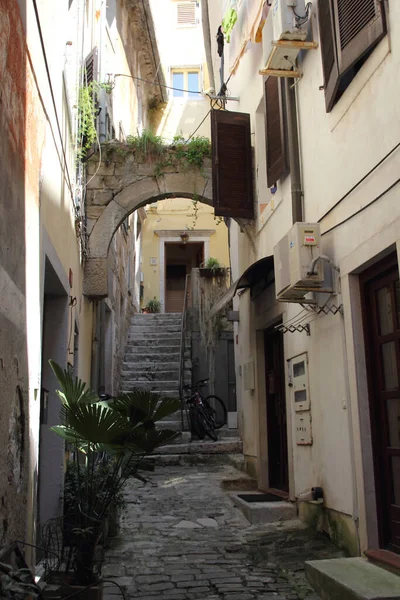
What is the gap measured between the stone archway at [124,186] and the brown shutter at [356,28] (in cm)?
439

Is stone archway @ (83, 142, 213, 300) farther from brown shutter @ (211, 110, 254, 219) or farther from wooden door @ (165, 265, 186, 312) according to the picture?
wooden door @ (165, 265, 186, 312)

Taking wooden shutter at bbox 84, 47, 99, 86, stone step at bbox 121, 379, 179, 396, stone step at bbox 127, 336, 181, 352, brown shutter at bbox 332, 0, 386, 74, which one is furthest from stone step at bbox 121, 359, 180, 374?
brown shutter at bbox 332, 0, 386, 74

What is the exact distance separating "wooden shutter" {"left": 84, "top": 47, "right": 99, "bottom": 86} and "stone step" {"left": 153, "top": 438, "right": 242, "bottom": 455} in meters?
5.78

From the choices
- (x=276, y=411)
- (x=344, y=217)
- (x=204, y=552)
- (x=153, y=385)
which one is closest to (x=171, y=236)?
(x=153, y=385)

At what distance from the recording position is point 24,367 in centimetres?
340

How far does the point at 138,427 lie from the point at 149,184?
5.76m

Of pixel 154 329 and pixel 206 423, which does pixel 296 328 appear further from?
pixel 154 329

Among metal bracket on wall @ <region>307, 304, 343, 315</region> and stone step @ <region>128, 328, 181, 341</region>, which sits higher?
stone step @ <region>128, 328, 181, 341</region>

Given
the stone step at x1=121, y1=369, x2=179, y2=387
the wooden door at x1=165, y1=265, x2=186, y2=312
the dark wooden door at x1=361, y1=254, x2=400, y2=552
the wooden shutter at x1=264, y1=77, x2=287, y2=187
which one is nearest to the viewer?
the dark wooden door at x1=361, y1=254, x2=400, y2=552

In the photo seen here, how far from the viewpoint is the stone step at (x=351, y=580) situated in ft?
11.3

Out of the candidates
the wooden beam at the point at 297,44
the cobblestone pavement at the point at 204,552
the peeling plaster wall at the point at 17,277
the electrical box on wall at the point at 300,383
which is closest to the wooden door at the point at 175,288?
the cobblestone pavement at the point at 204,552

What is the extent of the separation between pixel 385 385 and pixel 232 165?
486 centimetres

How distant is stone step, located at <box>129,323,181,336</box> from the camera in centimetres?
1477

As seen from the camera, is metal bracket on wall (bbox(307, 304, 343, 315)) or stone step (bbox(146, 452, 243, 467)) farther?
stone step (bbox(146, 452, 243, 467))
